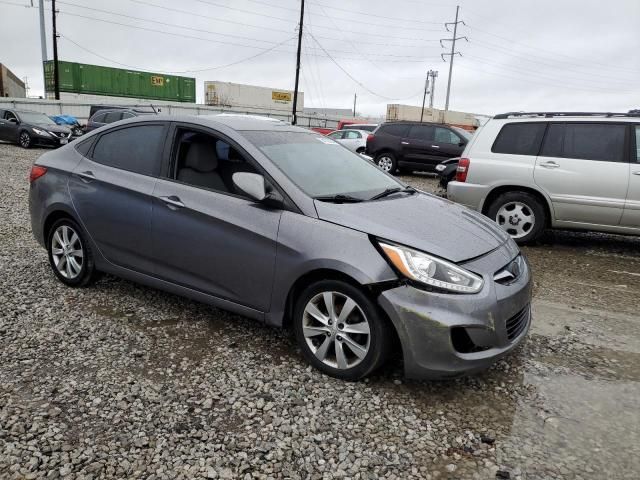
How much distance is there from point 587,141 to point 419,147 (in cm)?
819

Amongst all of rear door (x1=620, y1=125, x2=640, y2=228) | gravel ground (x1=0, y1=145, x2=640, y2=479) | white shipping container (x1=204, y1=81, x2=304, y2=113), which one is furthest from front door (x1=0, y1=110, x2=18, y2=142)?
white shipping container (x1=204, y1=81, x2=304, y2=113)

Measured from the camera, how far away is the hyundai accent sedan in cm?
282

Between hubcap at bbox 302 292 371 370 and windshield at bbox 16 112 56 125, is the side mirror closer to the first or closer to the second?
hubcap at bbox 302 292 371 370

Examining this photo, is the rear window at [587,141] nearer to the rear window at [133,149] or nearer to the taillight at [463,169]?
Result: the taillight at [463,169]

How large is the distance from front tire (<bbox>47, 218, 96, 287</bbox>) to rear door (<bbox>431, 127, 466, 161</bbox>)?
1147 cm

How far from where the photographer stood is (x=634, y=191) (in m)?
5.94

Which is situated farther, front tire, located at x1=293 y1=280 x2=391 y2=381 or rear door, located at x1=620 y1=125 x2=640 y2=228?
rear door, located at x1=620 y1=125 x2=640 y2=228

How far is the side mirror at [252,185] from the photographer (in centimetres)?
323

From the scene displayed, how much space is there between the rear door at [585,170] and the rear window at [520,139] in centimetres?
10

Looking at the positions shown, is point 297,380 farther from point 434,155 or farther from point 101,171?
point 434,155

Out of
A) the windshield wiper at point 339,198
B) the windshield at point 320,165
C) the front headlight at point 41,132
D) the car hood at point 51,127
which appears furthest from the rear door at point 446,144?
the car hood at point 51,127

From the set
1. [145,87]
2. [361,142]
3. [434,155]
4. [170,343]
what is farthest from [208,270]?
[145,87]

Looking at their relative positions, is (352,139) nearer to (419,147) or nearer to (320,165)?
(419,147)

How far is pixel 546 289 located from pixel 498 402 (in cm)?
252
